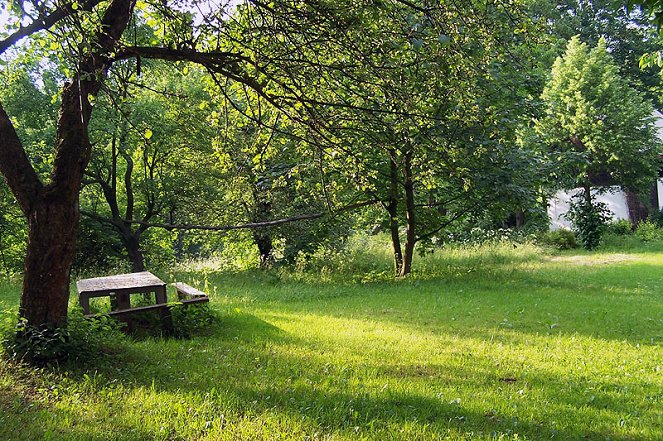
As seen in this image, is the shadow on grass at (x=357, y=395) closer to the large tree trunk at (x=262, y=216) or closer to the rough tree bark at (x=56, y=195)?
the rough tree bark at (x=56, y=195)

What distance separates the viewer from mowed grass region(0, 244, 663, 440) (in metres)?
3.68

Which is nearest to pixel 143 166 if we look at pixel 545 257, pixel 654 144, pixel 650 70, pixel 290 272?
pixel 290 272

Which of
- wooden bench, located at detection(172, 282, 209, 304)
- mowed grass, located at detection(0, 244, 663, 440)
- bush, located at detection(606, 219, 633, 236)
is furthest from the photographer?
bush, located at detection(606, 219, 633, 236)

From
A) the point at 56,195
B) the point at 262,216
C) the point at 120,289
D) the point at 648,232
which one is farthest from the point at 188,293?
the point at 648,232

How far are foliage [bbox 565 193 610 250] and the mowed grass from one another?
39.1ft

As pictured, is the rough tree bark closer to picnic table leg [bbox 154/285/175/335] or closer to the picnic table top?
the picnic table top

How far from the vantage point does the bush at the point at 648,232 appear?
22.7 metres

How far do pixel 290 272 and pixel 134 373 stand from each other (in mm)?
11114

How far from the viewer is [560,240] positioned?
71.7ft

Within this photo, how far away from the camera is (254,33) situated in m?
5.79

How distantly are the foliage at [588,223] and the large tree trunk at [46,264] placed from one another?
68.6 ft

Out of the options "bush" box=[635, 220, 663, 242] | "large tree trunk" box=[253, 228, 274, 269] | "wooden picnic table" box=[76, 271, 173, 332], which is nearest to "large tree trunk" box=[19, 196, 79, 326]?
"wooden picnic table" box=[76, 271, 173, 332]

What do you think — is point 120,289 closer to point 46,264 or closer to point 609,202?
point 46,264

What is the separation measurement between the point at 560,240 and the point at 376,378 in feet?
63.2
